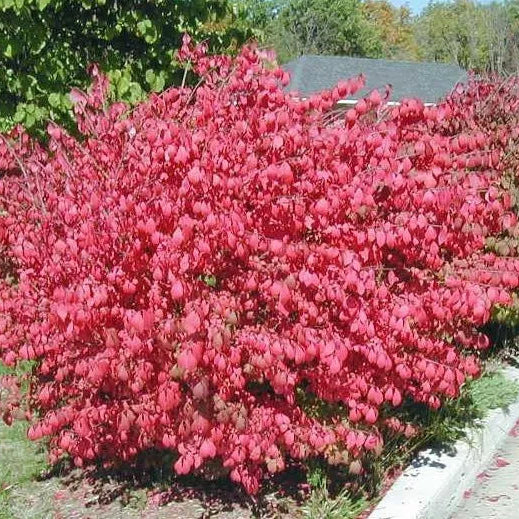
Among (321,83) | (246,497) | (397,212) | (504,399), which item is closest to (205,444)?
(246,497)

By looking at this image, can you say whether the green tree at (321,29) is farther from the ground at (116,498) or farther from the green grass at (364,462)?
the ground at (116,498)

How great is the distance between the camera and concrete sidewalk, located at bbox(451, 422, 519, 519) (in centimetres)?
424

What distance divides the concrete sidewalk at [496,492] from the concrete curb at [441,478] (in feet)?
0.14

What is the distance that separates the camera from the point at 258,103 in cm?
384

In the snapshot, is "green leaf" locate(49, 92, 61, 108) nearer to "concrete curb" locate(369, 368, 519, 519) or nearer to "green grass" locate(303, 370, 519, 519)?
"green grass" locate(303, 370, 519, 519)

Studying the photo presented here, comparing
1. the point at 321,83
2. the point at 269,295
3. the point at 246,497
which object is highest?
the point at 321,83

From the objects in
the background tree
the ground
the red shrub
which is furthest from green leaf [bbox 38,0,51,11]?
the background tree

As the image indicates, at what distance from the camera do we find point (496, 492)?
4.48 metres

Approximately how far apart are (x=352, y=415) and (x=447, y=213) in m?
1.06

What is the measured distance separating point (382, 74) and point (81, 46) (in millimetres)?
21817

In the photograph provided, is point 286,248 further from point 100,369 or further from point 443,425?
point 443,425

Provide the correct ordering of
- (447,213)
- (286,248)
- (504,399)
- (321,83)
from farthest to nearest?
(321,83) < (504,399) < (447,213) < (286,248)

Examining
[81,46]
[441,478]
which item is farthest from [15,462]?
[81,46]

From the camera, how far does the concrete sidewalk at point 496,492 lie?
4.24 m
